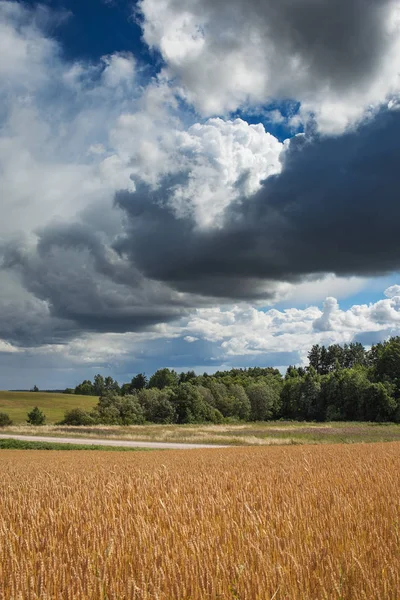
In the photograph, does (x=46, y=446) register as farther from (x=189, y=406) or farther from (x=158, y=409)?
(x=189, y=406)

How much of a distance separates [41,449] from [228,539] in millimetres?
43236

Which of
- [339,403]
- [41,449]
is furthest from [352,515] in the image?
[339,403]

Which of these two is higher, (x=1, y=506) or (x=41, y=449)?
(x=1, y=506)

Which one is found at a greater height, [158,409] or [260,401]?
[260,401]

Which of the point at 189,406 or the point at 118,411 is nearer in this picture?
the point at 118,411

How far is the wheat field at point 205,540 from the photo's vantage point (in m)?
4.27

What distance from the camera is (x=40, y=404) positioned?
442 ft

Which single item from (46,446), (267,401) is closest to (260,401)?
(267,401)

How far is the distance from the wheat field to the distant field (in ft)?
343

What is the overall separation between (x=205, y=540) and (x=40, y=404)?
450ft

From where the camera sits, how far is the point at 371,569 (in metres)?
4.84

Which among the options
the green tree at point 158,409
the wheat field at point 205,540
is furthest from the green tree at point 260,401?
the wheat field at point 205,540

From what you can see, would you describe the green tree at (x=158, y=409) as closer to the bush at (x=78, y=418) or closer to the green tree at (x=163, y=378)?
the bush at (x=78, y=418)

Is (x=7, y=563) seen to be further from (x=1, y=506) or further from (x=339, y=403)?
(x=339, y=403)
